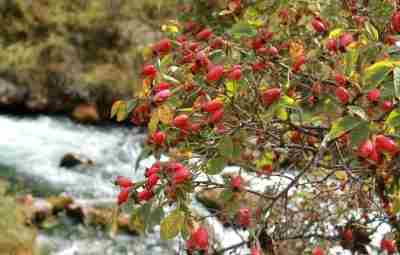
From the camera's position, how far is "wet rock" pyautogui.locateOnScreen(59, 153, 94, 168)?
789 cm

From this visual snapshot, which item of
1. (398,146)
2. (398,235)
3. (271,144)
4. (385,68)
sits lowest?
(398,235)

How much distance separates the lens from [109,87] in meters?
10.8

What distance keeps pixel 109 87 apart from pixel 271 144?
8.48 m

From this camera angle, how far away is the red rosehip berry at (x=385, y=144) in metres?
1.60

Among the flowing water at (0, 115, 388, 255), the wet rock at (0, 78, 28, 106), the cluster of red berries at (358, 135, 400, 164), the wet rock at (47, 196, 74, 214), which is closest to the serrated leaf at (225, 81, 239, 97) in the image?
the cluster of red berries at (358, 135, 400, 164)

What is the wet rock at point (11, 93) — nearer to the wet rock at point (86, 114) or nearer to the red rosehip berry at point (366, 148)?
the wet rock at point (86, 114)

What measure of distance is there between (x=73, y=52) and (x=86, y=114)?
1785 millimetres

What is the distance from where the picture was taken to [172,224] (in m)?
1.76

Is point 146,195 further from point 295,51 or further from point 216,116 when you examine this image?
point 295,51

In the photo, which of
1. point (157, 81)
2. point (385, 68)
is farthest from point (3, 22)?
point (385, 68)

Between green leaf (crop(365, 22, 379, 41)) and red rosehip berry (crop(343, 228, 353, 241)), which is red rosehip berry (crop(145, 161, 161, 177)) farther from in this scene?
red rosehip berry (crop(343, 228, 353, 241))

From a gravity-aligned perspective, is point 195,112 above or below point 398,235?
above

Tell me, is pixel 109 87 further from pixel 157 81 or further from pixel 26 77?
pixel 157 81

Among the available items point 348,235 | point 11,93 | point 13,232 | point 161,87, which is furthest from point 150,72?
point 11,93
